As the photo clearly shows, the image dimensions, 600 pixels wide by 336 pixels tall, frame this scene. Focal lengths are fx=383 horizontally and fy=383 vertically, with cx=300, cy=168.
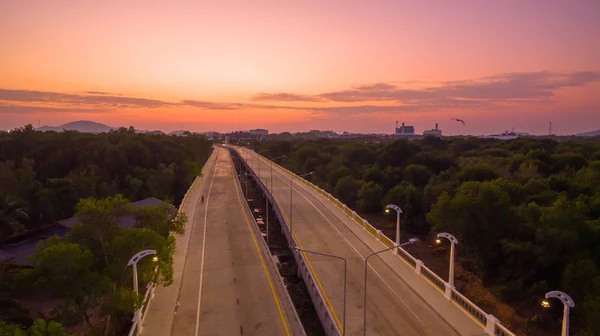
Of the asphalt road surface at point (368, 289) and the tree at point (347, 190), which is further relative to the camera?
the tree at point (347, 190)

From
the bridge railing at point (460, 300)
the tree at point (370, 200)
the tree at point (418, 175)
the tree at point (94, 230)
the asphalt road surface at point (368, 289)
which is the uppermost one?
the tree at point (94, 230)

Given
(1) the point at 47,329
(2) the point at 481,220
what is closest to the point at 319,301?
(1) the point at 47,329

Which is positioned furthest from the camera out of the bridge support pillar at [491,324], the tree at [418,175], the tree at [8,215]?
the tree at [418,175]

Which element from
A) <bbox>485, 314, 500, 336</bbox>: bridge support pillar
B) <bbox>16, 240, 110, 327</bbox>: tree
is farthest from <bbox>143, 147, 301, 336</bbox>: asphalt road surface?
<bbox>485, 314, 500, 336</bbox>: bridge support pillar

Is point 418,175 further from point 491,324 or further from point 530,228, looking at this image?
point 491,324

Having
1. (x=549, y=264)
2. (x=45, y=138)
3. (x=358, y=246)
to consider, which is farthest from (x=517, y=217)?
(x=45, y=138)

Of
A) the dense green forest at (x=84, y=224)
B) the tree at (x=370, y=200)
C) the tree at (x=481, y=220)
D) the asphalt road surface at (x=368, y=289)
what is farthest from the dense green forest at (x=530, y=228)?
the dense green forest at (x=84, y=224)

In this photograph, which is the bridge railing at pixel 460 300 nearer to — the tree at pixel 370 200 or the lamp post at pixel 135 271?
the lamp post at pixel 135 271
